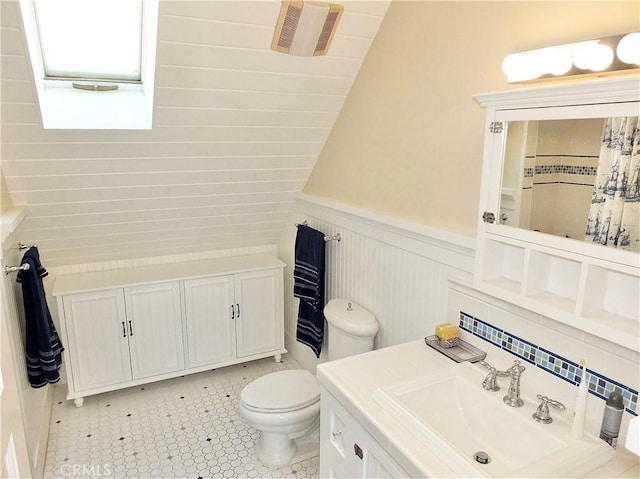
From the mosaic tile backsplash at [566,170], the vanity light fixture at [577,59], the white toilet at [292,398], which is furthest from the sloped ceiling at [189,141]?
the mosaic tile backsplash at [566,170]

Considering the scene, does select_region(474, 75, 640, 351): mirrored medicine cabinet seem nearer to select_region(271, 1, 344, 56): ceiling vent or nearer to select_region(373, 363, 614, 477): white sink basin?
select_region(373, 363, 614, 477): white sink basin

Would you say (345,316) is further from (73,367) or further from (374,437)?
(73,367)

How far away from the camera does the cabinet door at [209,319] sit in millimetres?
3043

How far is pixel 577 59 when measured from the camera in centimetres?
121

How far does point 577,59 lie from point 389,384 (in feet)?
3.60

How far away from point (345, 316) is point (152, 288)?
4.33 feet

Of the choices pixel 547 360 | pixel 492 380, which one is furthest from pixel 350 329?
pixel 547 360

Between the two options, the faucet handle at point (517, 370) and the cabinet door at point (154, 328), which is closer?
the faucet handle at point (517, 370)

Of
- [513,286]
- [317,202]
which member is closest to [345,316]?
[317,202]

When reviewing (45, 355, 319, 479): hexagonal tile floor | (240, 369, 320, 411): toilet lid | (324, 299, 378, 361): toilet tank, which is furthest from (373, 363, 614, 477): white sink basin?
(45, 355, 319, 479): hexagonal tile floor

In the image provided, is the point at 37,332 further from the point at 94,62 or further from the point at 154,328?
the point at 94,62

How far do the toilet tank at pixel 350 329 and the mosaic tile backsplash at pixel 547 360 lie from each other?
0.58m

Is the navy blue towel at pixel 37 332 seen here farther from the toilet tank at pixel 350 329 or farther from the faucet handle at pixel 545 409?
the faucet handle at pixel 545 409

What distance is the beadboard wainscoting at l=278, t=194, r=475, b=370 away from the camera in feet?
6.10
